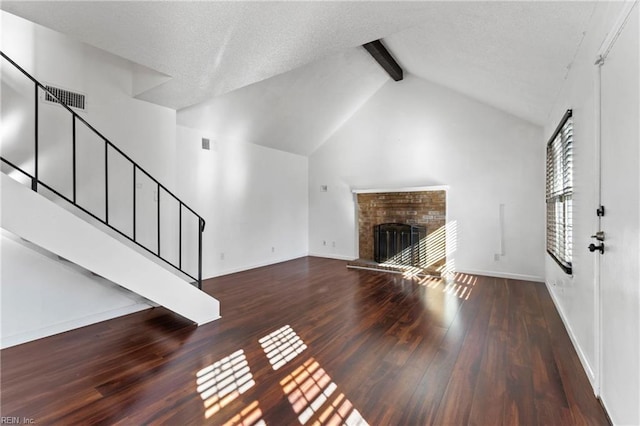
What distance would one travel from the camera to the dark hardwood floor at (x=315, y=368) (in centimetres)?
178

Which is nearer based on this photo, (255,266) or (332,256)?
(255,266)

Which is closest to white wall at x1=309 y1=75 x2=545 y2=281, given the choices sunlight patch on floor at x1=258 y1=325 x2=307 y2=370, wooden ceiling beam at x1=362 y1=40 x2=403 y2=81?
wooden ceiling beam at x1=362 y1=40 x2=403 y2=81

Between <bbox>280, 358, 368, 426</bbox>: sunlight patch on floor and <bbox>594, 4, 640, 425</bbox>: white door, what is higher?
<bbox>594, 4, 640, 425</bbox>: white door

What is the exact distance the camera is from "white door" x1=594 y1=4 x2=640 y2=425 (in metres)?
1.35

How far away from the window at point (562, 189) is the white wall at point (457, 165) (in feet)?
3.54

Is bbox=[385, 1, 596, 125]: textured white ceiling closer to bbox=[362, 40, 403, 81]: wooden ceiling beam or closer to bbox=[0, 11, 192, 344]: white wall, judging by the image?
bbox=[362, 40, 403, 81]: wooden ceiling beam

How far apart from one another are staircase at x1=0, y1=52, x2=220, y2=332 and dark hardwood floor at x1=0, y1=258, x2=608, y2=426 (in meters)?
0.54

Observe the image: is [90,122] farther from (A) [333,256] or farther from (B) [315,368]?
(A) [333,256]

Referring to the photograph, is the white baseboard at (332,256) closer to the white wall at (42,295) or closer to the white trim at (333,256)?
the white trim at (333,256)

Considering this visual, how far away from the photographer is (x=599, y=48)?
6.12 ft

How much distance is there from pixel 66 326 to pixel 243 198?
3.31 meters

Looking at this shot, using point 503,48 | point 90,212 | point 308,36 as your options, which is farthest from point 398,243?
point 90,212

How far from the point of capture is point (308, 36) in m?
2.58

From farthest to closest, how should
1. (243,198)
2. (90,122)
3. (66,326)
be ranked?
(243,198) → (90,122) → (66,326)
